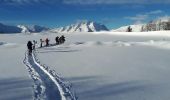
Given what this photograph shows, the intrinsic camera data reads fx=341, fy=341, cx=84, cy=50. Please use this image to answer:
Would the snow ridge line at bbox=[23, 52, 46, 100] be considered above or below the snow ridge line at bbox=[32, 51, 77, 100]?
above

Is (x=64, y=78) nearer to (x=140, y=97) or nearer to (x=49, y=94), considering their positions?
(x=49, y=94)

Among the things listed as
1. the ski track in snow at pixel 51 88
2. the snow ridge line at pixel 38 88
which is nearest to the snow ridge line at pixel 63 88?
the ski track in snow at pixel 51 88

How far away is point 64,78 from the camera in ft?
51.1

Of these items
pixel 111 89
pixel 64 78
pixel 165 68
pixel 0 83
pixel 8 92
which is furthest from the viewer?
pixel 165 68

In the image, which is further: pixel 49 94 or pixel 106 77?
pixel 106 77

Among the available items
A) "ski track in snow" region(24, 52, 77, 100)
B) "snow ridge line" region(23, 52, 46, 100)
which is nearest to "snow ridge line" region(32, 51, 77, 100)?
"ski track in snow" region(24, 52, 77, 100)

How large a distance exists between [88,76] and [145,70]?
394 cm

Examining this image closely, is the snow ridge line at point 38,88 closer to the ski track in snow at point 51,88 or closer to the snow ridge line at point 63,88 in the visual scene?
the ski track in snow at point 51,88

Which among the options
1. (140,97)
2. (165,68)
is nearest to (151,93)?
(140,97)

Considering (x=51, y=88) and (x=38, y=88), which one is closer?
(x=51, y=88)

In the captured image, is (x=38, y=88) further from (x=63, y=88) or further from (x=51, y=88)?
(x=63, y=88)

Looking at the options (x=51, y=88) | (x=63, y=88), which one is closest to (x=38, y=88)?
(x=51, y=88)

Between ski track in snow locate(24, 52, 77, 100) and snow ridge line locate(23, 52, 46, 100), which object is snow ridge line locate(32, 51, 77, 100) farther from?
snow ridge line locate(23, 52, 46, 100)

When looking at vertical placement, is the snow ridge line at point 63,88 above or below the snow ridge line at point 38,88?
below
